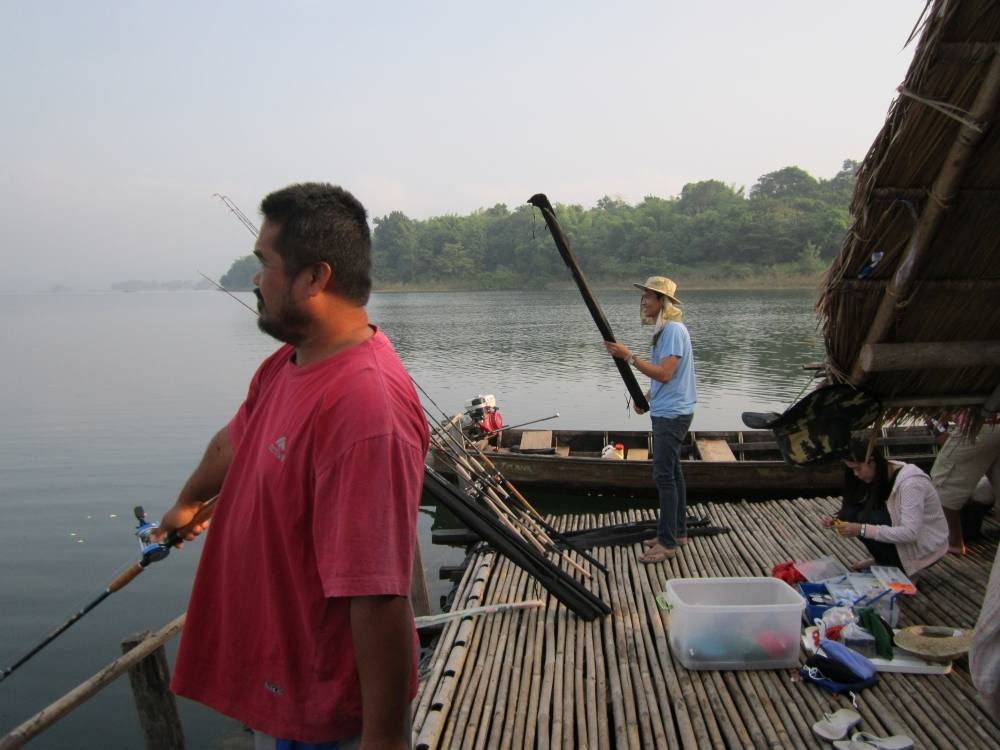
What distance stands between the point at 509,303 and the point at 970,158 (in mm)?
60081

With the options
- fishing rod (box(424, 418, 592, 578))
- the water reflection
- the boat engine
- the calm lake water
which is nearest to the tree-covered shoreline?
the water reflection

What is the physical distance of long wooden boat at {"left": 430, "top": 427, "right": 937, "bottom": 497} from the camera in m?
10.1

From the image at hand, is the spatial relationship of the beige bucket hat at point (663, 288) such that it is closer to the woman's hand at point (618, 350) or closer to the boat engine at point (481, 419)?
the woman's hand at point (618, 350)

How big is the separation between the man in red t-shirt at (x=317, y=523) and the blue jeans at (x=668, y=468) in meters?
4.00

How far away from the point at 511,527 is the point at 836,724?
8.06 feet

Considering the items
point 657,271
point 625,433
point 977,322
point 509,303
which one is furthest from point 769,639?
point 657,271

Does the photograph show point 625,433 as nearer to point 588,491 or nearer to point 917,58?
point 588,491

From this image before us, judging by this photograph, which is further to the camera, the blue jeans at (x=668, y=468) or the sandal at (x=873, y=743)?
the blue jeans at (x=668, y=468)

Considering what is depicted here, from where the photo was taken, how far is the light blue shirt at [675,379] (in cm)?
545

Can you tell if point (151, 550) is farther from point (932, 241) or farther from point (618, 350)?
point (618, 350)

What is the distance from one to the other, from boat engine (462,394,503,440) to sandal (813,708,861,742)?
8.40m

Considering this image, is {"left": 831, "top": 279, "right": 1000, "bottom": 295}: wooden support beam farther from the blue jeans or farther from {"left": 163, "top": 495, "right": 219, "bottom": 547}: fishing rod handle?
{"left": 163, "top": 495, "right": 219, "bottom": 547}: fishing rod handle

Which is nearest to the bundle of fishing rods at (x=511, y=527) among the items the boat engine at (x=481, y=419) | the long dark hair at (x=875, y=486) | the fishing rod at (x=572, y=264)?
the fishing rod at (x=572, y=264)

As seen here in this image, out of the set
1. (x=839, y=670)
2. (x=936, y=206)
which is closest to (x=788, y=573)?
(x=839, y=670)
